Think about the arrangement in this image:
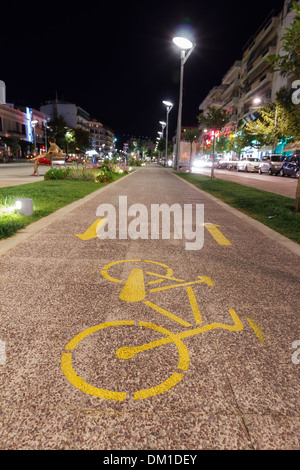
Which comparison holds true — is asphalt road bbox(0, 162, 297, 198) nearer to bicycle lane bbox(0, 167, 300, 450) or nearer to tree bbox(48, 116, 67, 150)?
bicycle lane bbox(0, 167, 300, 450)

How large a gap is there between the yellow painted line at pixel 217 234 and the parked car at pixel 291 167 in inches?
986

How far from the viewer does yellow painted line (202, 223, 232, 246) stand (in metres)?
5.64

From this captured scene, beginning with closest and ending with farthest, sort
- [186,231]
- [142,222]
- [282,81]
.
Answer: [186,231]
[142,222]
[282,81]

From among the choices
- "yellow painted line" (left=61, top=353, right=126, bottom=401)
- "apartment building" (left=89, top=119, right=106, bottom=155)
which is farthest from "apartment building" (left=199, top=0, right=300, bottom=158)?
"apartment building" (left=89, top=119, right=106, bottom=155)

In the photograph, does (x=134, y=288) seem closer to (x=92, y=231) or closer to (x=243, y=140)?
(x=92, y=231)

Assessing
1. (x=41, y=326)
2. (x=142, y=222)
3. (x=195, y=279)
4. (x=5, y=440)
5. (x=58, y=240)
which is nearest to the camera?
(x=5, y=440)

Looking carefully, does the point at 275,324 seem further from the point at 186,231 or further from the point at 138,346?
the point at 186,231

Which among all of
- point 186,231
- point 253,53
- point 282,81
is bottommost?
point 186,231

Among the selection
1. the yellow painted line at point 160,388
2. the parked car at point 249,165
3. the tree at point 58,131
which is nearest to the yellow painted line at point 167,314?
the yellow painted line at point 160,388

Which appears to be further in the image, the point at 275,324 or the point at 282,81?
the point at 282,81

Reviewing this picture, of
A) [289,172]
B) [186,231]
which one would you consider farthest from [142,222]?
[289,172]

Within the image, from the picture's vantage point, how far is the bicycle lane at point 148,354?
162cm

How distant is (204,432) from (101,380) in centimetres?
70

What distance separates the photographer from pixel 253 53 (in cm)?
5944
